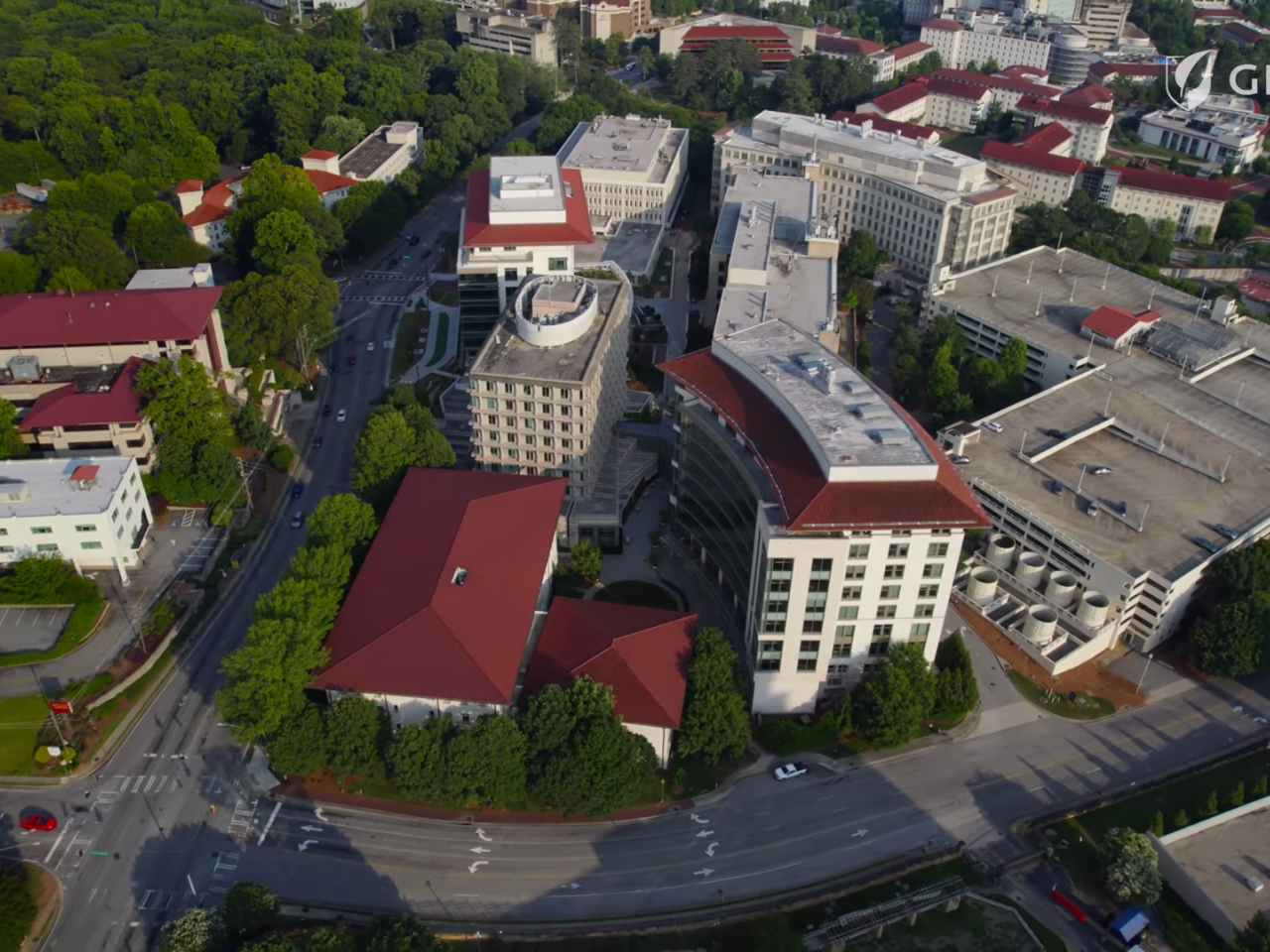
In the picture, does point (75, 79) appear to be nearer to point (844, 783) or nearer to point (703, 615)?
point (703, 615)

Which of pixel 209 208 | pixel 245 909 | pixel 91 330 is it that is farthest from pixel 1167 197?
pixel 245 909

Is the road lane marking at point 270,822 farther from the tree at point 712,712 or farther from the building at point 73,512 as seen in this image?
the tree at point 712,712

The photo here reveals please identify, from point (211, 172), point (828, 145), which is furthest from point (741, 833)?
point (211, 172)

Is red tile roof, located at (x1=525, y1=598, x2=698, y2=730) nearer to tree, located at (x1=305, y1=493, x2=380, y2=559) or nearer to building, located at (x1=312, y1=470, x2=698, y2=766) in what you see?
building, located at (x1=312, y1=470, x2=698, y2=766)

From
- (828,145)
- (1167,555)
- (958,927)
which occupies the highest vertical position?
(828,145)

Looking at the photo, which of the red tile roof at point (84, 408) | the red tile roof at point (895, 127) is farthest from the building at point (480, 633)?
the red tile roof at point (895, 127)

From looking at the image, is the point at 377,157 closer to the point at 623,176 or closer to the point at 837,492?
the point at 623,176
